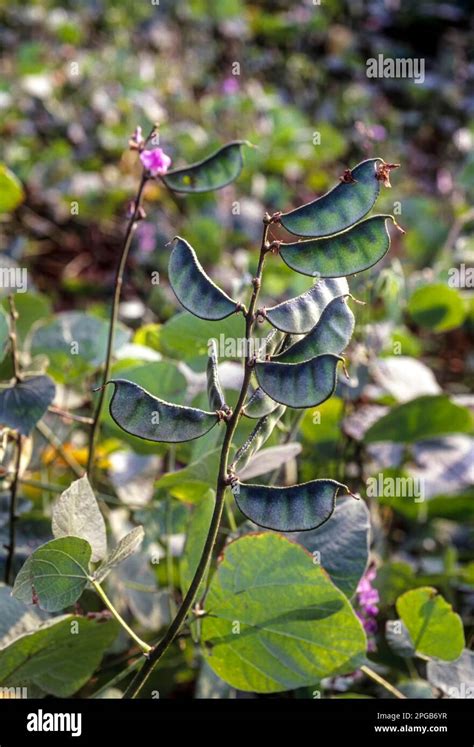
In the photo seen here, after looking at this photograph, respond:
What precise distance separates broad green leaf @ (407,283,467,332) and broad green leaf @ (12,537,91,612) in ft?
2.53

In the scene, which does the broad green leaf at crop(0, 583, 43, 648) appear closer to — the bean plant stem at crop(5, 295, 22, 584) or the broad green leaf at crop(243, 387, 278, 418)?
the bean plant stem at crop(5, 295, 22, 584)

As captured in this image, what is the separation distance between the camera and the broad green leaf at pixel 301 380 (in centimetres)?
54

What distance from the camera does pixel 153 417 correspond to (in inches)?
22.9

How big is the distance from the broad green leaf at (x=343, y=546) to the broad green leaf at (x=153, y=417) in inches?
9.6

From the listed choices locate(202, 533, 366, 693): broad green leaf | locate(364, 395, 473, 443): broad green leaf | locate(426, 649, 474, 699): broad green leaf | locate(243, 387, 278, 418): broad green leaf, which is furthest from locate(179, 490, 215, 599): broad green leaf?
locate(364, 395, 473, 443): broad green leaf

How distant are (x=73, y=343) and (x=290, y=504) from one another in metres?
0.50

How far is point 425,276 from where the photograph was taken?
51.7 inches

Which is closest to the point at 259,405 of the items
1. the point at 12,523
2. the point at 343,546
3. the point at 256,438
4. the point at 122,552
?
the point at 256,438

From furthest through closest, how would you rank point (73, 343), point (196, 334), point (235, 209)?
point (235, 209), point (73, 343), point (196, 334)

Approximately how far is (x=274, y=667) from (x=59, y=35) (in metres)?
2.61

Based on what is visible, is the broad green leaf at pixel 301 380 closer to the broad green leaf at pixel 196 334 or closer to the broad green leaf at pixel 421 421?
the broad green leaf at pixel 196 334

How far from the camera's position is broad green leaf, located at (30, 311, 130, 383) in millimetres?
1008

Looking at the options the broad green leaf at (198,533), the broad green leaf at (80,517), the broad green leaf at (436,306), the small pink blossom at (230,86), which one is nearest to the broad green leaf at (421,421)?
the broad green leaf at (436,306)

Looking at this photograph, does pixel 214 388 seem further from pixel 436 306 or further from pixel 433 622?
pixel 436 306
